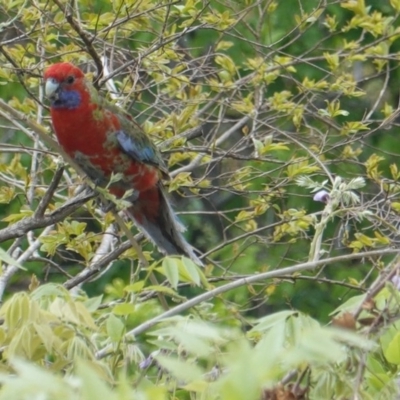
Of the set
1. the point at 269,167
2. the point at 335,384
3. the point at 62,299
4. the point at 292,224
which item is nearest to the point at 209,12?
the point at 292,224

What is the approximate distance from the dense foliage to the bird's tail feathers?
62 millimetres

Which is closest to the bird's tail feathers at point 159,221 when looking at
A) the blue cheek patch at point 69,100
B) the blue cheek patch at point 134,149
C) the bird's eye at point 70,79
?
the blue cheek patch at point 134,149

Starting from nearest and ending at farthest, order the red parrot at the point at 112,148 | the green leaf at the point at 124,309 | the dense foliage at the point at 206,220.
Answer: the dense foliage at the point at 206,220 < the green leaf at the point at 124,309 < the red parrot at the point at 112,148

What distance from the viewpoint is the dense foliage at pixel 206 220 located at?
93 centimetres

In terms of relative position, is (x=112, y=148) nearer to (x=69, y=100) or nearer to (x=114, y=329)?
(x=69, y=100)

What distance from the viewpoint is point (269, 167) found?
12.3ft

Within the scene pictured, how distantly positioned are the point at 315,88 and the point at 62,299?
6.77 ft

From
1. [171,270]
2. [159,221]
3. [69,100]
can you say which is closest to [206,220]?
[159,221]

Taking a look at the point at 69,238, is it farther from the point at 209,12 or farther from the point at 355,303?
the point at 355,303

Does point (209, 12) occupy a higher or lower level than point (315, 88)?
higher

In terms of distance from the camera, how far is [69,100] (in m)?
2.77

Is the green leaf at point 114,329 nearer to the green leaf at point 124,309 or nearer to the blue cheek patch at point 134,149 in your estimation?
the green leaf at point 124,309

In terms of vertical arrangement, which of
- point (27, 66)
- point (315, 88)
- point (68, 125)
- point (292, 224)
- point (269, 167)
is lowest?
point (269, 167)

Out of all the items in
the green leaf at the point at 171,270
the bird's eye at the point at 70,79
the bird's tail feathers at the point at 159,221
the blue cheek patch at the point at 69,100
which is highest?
the green leaf at the point at 171,270
